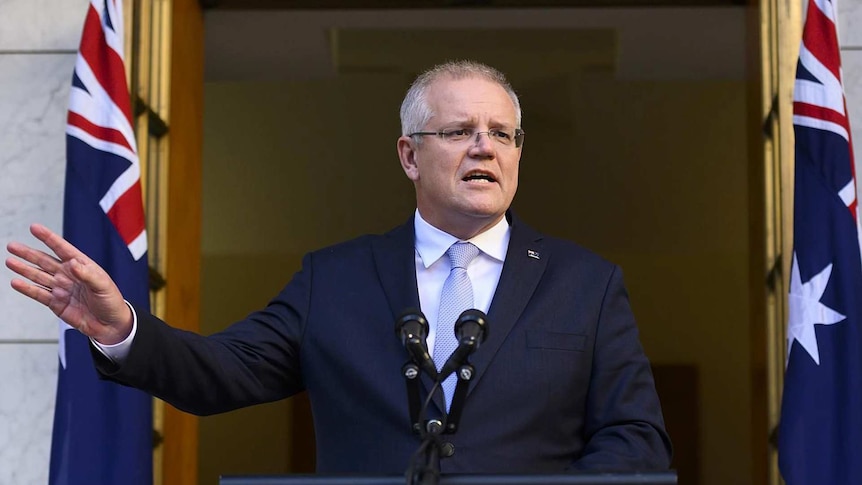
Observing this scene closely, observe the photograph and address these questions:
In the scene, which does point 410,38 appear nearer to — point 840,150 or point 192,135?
point 192,135

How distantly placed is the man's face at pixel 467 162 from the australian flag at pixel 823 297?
1.44m

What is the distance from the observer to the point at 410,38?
22.5 feet

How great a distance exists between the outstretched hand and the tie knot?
0.76 m

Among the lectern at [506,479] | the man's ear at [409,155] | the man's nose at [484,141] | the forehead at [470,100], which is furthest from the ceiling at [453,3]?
the lectern at [506,479]

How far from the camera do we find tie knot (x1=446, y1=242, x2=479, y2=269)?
3049 mm

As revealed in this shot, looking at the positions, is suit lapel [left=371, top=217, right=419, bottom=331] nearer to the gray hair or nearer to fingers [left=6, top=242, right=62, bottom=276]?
the gray hair

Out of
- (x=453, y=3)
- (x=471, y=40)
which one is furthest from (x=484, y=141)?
(x=471, y=40)

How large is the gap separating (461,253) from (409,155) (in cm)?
32

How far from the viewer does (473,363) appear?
281cm

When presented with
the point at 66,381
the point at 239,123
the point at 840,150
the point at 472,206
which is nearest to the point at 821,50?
the point at 840,150

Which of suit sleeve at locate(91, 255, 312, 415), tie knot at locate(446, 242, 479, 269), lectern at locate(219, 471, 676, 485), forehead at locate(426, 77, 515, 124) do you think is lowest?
lectern at locate(219, 471, 676, 485)

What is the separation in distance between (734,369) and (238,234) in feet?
10.8

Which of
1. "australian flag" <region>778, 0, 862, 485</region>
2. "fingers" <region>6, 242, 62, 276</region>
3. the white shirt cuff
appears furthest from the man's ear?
"australian flag" <region>778, 0, 862, 485</region>

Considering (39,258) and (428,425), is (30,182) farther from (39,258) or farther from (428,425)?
(428,425)
